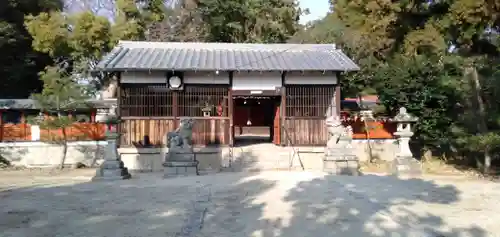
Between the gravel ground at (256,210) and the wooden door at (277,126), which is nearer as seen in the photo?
the gravel ground at (256,210)

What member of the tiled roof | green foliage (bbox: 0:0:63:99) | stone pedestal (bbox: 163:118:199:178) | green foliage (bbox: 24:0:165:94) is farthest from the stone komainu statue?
green foliage (bbox: 0:0:63:99)

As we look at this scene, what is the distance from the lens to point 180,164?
13125 mm

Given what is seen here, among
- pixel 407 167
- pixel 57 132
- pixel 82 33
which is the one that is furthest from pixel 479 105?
pixel 82 33

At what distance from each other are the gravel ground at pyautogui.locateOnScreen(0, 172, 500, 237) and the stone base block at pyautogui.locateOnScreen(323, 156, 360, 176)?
2.27 m

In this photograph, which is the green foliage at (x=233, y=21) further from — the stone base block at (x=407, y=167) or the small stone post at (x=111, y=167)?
the stone base block at (x=407, y=167)

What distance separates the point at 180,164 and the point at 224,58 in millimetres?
6070

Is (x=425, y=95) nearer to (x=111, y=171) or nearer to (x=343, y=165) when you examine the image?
(x=343, y=165)

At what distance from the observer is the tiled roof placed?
16547 millimetres

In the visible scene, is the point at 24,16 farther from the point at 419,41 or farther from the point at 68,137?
the point at 419,41

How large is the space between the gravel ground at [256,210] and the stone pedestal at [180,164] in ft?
7.58

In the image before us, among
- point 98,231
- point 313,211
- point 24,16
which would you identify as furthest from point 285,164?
point 24,16

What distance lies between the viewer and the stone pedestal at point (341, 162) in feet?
42.9

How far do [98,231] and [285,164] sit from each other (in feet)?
33.9

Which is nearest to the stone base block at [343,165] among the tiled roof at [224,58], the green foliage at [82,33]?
the tiled roof at [224,58]
